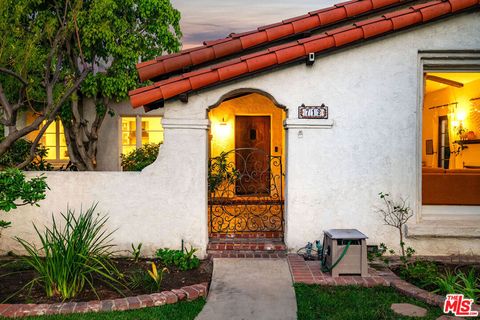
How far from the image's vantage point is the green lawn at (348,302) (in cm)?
466

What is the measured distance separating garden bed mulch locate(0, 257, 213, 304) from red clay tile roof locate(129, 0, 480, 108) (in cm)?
242

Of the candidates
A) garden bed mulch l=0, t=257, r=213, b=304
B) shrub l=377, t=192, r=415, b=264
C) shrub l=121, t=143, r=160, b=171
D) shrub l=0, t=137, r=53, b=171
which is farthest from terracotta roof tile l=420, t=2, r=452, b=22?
shrub l=0, t=137, r=53, b=171

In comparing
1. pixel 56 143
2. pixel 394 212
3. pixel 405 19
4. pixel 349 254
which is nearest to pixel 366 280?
pixel 349 254

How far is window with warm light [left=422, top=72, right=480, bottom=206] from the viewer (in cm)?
878

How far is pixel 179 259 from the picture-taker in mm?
6512

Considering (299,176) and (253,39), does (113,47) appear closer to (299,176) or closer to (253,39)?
(253,39)

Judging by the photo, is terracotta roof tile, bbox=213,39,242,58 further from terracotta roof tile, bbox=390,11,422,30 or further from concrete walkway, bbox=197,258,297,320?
concrete walkway, bbox=197,258,297,320

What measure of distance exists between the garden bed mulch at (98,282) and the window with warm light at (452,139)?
5188 mm

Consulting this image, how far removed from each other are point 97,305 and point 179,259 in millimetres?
1853

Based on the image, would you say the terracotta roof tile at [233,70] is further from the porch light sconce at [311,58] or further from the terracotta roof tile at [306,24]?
the terracotta roof tile at [306,24]

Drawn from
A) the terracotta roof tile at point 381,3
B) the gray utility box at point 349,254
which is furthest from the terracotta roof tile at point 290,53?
the gray utility box at point 349,254

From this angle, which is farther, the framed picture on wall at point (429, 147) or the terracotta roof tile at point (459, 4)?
the framed picture on wall at point (429, 147)

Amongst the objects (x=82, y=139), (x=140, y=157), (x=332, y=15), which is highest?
(x=332, y=15)

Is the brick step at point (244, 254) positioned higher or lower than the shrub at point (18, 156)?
lower
